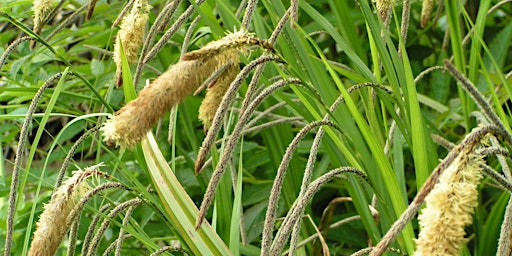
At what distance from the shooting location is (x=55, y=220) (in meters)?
1.00

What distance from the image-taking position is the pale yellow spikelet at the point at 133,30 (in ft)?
3.62

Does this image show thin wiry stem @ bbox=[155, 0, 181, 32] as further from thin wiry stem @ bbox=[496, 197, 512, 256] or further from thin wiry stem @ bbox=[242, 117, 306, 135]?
thin wiry stem @ bbox=[496, 197, 512, 256]

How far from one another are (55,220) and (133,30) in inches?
10.3

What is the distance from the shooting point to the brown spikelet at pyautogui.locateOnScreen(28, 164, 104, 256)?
0.98m

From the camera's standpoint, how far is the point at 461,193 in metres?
0.70

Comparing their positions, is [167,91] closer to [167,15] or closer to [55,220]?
[55,220]

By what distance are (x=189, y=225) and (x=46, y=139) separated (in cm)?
188

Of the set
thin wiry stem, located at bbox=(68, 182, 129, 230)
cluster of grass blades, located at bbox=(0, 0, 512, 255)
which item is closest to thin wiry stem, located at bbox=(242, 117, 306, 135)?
cluster of grass blades, located at bbox=(0, 0, 512, 255)

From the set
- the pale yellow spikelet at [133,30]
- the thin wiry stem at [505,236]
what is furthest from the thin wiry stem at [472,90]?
the pale yellow spikelet at [133,30]

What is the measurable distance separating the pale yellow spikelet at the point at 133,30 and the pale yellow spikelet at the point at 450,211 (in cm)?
51

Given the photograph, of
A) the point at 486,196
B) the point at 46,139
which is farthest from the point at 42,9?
the point at 46,139

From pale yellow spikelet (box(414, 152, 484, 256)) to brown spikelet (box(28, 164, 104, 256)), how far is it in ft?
1.48

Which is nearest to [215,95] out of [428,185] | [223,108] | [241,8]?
[223,108]

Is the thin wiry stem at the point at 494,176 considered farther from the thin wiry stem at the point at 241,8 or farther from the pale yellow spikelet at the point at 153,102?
the thin wiry stem at the point at 241,8
